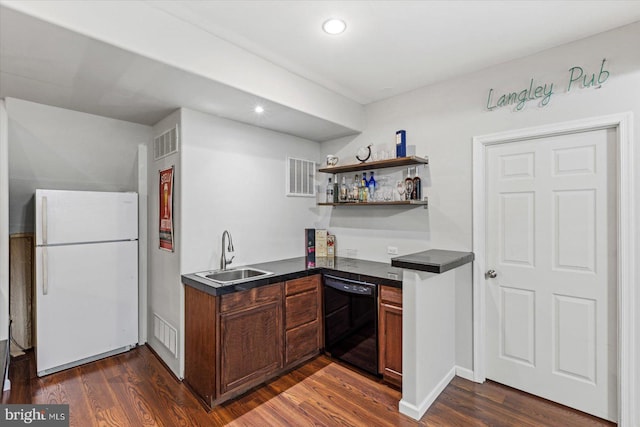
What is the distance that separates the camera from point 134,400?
7.59 feet

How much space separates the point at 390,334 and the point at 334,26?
7.56 ft

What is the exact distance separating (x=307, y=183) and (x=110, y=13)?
242 centimetres

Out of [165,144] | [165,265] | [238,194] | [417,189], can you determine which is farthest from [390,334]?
[165,144]

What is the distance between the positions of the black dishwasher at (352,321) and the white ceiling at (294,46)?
1.64 meters

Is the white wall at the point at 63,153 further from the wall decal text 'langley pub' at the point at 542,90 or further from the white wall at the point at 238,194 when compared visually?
the wall decal text 'langley pub' at the point at 542,90

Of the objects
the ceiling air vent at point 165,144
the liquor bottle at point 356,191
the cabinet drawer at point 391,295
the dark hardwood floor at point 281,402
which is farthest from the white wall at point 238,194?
the cabinet drawer at point 391,295

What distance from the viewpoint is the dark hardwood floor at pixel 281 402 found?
6.93 feet

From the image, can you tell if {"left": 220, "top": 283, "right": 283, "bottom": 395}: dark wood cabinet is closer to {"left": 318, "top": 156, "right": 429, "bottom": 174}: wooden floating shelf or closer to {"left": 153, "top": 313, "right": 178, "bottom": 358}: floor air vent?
{"left": 153, "top": 313, "right": 178, "bottom": 358}: floor air vent

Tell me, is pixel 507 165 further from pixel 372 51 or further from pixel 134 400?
pixel 134 400

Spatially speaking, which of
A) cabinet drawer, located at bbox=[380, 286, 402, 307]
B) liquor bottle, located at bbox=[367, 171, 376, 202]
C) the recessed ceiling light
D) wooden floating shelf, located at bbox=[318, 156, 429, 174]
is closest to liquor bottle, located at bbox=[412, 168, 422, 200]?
wooden floating shelf, located at bbox=[318, 156, 429, 174]

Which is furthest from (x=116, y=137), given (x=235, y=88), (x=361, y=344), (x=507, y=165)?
(x=507, y=165)

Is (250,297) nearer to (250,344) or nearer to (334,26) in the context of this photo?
(250,344)

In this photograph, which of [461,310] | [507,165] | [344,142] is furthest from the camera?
[344,142]

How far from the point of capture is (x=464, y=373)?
2676mm
